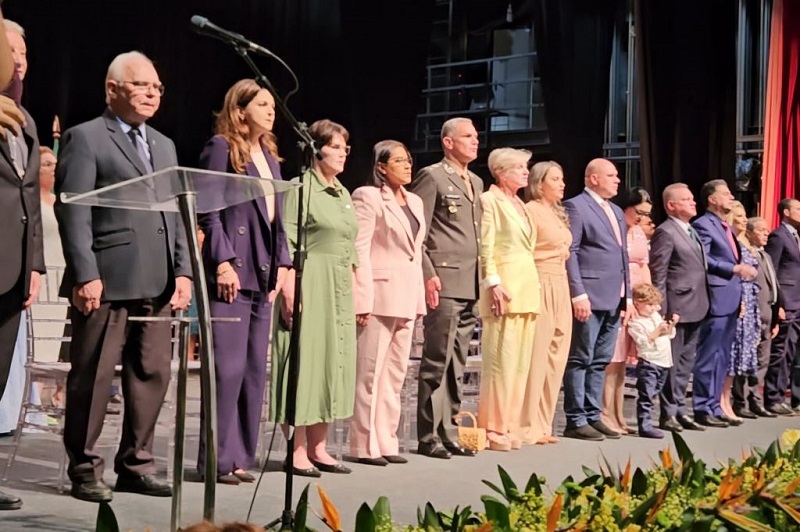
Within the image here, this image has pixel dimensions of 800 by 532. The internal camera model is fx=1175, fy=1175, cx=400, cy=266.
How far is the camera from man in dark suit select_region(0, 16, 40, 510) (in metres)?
3.26

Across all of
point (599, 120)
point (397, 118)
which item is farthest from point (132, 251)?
point (599, 120)

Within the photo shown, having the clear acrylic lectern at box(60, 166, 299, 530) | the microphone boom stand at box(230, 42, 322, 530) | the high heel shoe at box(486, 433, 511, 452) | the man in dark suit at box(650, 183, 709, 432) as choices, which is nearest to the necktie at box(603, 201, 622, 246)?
the man in dark suit at box(650, 183, 709, 432)

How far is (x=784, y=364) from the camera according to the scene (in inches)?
295

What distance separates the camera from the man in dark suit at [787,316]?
744 centimetres

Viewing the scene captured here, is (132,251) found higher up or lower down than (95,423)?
higher up

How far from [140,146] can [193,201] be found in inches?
58.5

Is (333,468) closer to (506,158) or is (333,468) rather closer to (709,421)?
(506,158)

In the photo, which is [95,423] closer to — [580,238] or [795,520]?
[795,520]

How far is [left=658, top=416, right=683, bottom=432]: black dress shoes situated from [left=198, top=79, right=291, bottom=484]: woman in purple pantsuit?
2.87 meters

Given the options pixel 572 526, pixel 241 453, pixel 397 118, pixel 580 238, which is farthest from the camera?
pixel 397 118

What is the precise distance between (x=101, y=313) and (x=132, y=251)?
212 mm

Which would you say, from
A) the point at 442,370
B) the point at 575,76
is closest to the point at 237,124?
the point at 442,370

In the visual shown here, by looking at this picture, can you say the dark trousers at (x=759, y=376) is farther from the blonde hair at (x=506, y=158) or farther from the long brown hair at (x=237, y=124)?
the long brown hair at (x=237, y=124)

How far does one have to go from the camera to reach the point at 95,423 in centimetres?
362
